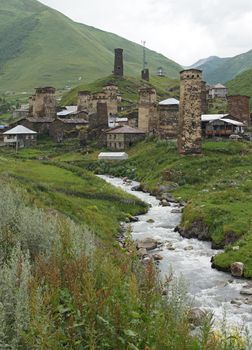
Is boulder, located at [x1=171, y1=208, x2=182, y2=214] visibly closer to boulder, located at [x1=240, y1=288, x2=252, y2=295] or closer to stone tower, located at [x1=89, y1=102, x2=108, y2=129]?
boulder, located at [x1=240, y1=288, x2=252, y2=295]

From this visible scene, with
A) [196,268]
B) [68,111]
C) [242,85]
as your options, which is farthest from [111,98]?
[196,268]

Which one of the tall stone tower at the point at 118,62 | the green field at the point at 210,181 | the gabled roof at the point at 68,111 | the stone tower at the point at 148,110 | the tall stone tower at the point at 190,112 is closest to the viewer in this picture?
the green field at the point at 210,181

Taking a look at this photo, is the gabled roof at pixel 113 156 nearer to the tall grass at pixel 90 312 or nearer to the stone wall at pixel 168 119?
the stone wall at pixel 168 119

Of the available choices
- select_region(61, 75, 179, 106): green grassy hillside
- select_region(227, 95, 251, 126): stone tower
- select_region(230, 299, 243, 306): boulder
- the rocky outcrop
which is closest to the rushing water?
select_region(230, 299, 243, 306): boulder

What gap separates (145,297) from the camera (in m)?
10.3

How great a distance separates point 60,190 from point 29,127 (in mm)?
55672

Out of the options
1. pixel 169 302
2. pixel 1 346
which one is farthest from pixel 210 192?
pixel 1 346

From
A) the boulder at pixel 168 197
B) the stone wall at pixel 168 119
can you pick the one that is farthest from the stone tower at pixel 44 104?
the boulder at pixel 168 197

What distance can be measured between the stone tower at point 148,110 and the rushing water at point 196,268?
39.9 metres

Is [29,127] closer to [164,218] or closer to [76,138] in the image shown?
[76,138]

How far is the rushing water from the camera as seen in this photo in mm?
19750

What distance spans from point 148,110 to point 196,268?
186ft

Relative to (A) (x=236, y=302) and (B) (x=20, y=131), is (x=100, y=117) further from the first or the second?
(A) (x=236, y=302)

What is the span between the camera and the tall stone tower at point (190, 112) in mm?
59031
